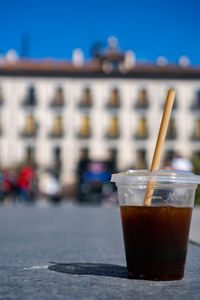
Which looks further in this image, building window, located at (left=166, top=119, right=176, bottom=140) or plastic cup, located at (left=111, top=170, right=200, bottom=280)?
building window, located at (left=166, top=119, right=176, bottom=140)

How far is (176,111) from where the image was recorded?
51.7m

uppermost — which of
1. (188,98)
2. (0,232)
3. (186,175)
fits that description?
(188,98)

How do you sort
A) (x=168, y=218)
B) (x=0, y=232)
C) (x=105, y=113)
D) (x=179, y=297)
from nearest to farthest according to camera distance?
(x=179, y=297)
(x=168, y=218)
(x=0, y=232)
(x=105, y=113)

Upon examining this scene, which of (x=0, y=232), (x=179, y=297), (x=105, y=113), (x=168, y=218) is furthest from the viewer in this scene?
(x=105, y=113)

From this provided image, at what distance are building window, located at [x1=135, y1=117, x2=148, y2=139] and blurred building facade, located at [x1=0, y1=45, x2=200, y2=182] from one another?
88mm

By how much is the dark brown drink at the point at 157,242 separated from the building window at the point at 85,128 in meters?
48.2

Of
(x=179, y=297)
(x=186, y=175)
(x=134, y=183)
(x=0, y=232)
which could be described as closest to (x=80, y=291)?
(x=179, y=297)

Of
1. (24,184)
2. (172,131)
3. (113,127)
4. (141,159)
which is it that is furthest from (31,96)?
(24,184)

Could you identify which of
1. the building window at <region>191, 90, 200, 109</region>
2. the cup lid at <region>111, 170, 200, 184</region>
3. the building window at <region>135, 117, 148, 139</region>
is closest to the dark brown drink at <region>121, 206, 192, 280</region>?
the cup lid at <region>111, 170, 200, 184</region>

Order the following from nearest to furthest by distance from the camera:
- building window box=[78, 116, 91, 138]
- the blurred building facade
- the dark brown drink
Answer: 1. the dark brown drink
2. the blurred building facade
3. building window box=[78, 116, 91, 138]

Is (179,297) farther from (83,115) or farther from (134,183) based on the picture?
(83,115)

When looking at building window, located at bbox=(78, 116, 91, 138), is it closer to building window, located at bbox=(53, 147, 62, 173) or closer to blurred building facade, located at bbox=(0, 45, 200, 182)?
blurred building facade, located at bbox=(0, 45, 200, 182)

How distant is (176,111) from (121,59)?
672 cm

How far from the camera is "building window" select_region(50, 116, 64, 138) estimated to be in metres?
51.7
